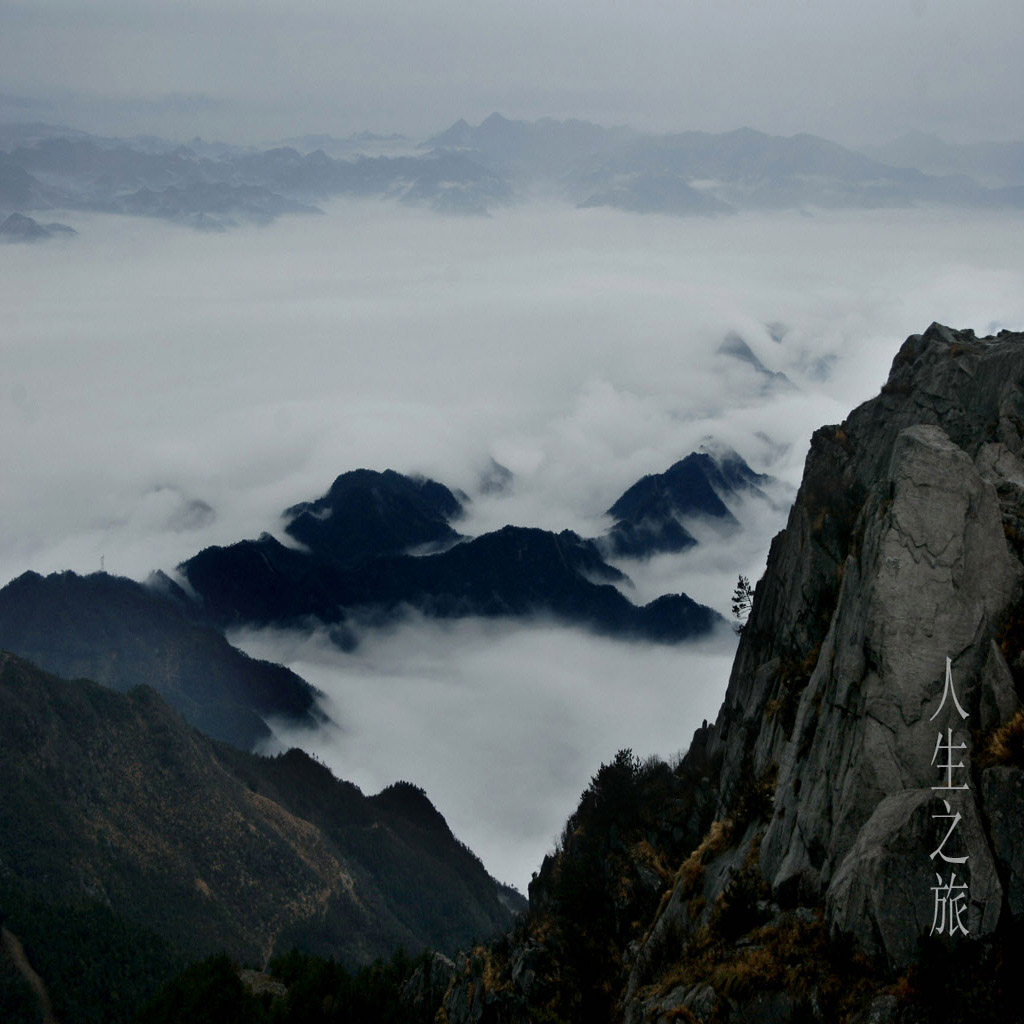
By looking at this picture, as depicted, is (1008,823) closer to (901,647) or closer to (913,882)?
(913,882)

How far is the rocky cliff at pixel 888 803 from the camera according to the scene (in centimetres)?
2017

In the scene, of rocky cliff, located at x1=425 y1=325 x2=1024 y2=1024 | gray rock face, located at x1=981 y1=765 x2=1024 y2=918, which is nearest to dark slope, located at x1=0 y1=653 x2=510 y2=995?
rocky cliff, located at x1=425 y1=325 x2=1024 y2=1024

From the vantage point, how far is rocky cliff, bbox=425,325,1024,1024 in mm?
20172

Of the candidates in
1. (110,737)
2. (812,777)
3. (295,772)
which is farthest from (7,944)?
(812,777)

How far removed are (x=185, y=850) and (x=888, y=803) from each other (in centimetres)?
13061

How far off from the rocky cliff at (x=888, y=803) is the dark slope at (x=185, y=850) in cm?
9273

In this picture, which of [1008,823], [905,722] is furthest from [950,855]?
[905,722]

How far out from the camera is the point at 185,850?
445 feet

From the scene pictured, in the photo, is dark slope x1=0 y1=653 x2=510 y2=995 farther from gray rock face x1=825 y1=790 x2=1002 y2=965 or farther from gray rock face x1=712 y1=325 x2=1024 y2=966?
gray rock face x1=825 y1=790 x2=1002 y2=965

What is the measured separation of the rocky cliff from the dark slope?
304ft

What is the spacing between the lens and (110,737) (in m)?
152

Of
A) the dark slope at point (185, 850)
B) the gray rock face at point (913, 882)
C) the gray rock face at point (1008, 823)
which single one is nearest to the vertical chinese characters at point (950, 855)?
the gray rock face at point (913, 882)

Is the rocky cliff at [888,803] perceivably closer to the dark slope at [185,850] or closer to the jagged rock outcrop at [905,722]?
the jagged rock outcrop at [905,722]

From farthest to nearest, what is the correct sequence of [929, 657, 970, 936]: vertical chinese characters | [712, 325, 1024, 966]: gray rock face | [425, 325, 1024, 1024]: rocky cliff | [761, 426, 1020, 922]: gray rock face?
1. [761, 426, 1020, 922]: gray rock face
2. [712, 325, 1024, 966]: gray rock face
3. [425, 325, 1024, 1024]: rocky cliff
4. [929, 657, 970, 936]: vertical chinese characters
